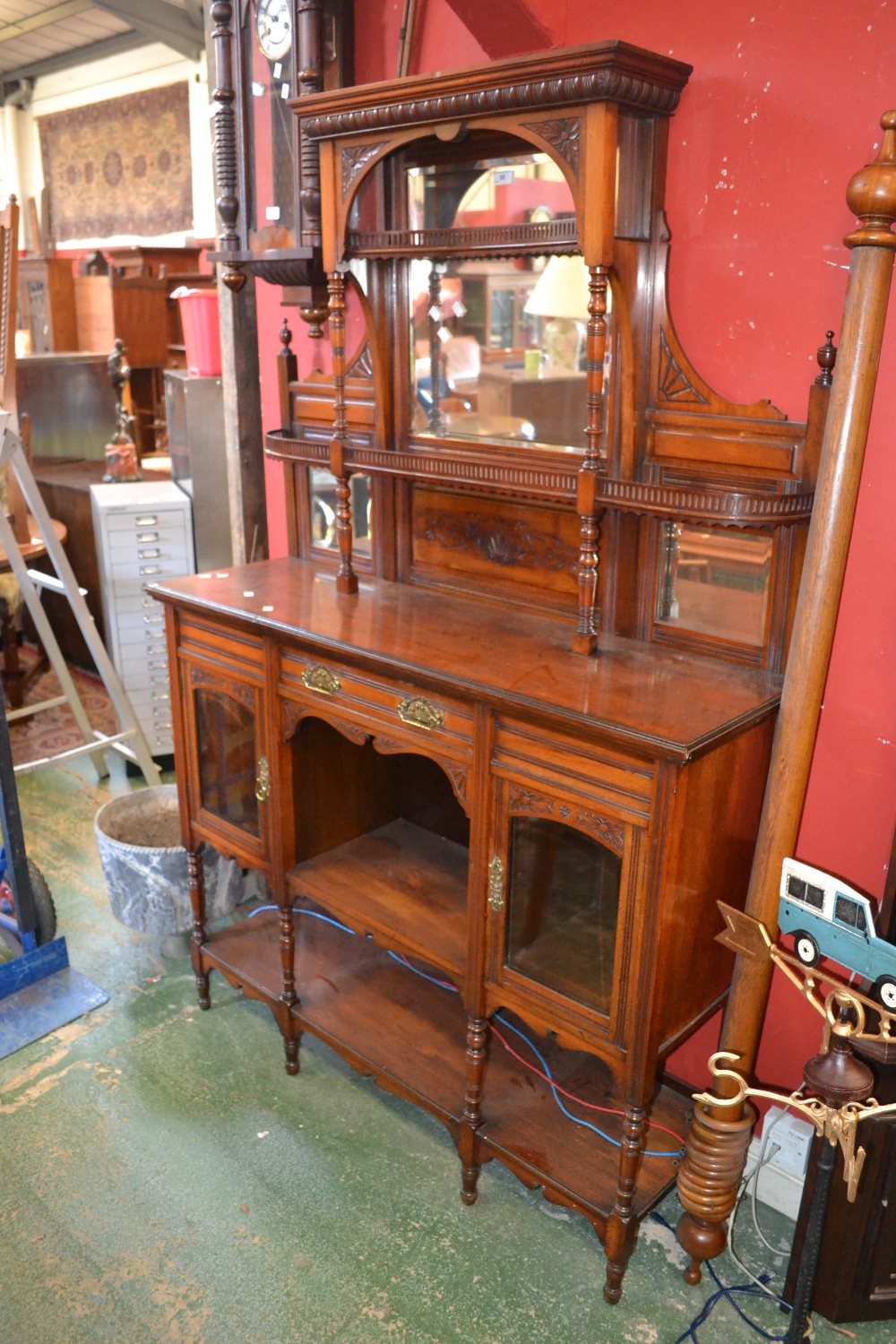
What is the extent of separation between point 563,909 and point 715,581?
737 millimetres

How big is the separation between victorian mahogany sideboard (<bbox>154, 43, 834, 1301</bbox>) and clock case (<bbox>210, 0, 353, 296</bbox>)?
139 mm

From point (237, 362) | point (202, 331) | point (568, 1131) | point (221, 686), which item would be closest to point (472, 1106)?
point (568, 1131)

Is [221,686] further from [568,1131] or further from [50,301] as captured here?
[50,301]

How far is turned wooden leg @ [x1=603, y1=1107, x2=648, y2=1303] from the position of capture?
2008 millimetres

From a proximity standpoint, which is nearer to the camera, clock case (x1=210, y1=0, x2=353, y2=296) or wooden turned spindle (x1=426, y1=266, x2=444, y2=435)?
wooden turned spindle (x1=426, y1=266, x2=444, y2=435)

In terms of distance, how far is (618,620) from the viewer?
2332mm

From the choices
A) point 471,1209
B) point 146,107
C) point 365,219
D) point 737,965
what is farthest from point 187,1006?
point 146,107

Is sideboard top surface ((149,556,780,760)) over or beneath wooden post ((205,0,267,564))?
beneath

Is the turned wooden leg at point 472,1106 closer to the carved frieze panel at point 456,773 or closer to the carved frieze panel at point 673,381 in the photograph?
the carved frieze panel at point 456,773

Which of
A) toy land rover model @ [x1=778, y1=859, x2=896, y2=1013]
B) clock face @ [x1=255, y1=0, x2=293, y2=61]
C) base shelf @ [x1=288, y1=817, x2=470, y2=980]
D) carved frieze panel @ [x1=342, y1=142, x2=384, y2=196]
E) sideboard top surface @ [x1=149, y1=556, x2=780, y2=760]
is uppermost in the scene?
clock face @ [x1=255, y1=0, x2=293, y2=61]

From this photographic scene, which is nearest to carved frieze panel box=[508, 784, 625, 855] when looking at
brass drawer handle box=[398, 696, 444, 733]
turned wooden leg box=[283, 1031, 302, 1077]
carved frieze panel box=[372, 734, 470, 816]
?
carved frieze panel box=[372, 734, 470, 816]

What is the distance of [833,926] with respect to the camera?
5.71ft

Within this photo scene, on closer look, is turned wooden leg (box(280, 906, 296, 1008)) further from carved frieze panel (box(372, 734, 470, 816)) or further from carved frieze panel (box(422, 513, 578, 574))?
carved frieze panel (box(422, 513, 578, 574))

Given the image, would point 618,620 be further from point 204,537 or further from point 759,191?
point 204,537
